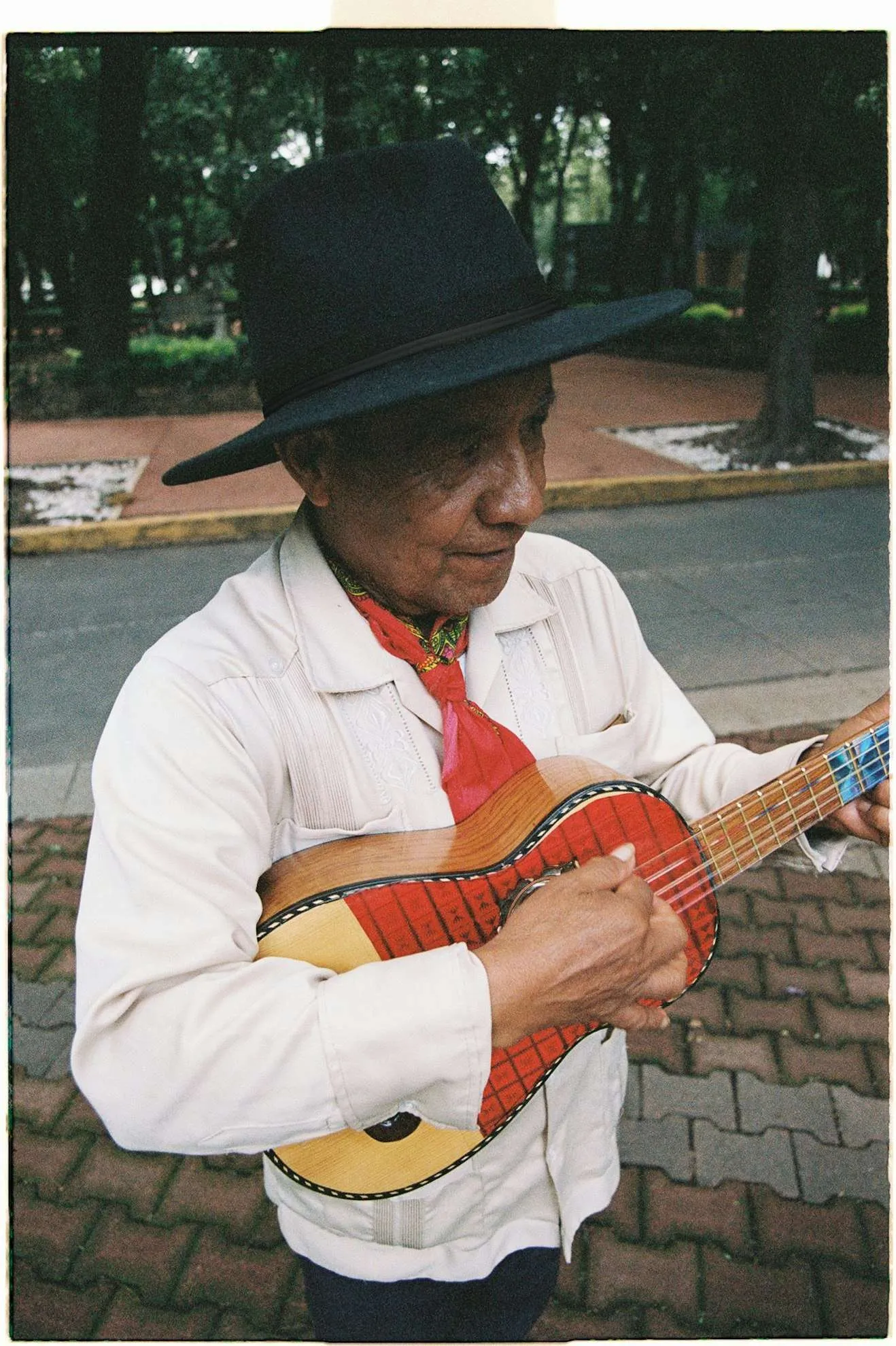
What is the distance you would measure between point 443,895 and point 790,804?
25.1 inches

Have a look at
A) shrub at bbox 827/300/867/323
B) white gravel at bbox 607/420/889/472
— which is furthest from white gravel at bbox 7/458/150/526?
shrub at bbox 827/300/867/323

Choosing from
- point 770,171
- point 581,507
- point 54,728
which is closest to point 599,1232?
point 54,728

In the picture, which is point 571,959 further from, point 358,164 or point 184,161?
point 184,161

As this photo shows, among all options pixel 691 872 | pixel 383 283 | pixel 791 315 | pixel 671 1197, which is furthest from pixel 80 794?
pixel 791 315

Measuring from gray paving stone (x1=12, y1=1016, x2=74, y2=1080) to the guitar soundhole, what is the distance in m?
1.94

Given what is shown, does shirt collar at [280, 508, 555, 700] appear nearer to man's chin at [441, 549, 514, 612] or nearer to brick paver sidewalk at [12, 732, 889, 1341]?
man's chin at [441, 549, 514, 612]

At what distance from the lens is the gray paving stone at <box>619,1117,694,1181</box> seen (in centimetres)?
261

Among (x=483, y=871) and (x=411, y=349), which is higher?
(x=411, y=349)

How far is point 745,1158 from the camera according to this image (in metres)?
2.61

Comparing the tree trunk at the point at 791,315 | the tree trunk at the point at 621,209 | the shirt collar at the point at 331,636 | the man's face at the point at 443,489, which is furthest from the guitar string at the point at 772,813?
the tree trunk at the point at 621,209

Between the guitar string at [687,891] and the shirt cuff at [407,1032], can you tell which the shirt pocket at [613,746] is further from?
the shirt cuff at [407,1032]

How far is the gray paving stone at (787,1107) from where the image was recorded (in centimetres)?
269

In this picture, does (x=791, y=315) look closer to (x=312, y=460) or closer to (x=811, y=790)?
(x=811, y=790)

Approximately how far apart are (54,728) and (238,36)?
3.95 m
